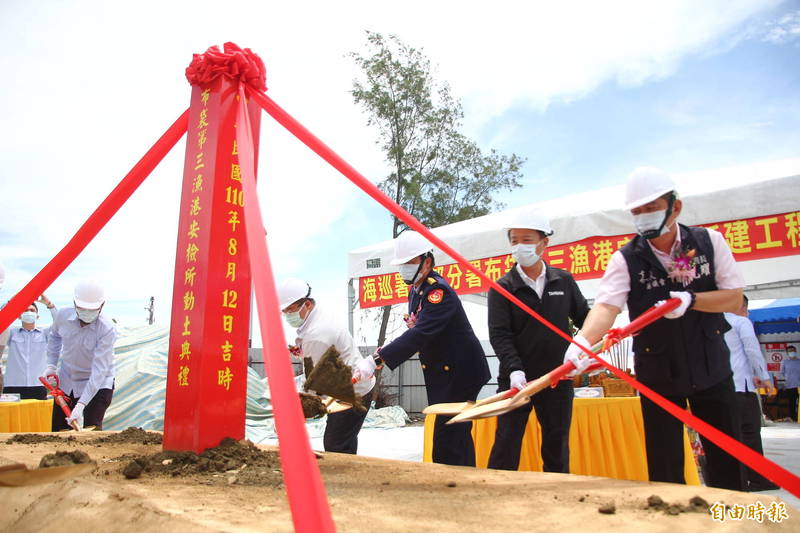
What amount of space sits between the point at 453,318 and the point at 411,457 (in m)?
3.91

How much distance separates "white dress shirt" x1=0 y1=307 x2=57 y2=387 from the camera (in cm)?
670

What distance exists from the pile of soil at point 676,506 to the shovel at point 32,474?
177 cm

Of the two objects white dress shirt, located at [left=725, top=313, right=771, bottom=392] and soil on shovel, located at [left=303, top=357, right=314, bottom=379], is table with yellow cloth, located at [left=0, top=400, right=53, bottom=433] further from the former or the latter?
white dress shirt, located at [left=725, top=313, right=771, bottom=392]

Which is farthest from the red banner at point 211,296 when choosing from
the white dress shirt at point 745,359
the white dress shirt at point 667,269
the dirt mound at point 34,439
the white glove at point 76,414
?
the white dress shirt at point 745,359

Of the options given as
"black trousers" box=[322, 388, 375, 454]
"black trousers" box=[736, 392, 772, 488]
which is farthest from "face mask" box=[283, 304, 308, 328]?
"black trousers" box=[736, 392, 772, 488]

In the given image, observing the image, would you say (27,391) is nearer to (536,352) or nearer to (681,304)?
(536,352)

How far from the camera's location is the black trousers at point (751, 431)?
4.50m

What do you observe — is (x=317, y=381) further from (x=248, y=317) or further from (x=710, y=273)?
(x=710, y=273)

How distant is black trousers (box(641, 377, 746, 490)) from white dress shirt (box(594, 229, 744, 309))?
387mm

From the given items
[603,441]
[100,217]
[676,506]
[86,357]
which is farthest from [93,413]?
[676,506]

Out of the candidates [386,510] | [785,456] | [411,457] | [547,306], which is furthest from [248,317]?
[785,456]

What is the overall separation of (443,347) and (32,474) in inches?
82.5

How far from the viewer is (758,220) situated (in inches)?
171

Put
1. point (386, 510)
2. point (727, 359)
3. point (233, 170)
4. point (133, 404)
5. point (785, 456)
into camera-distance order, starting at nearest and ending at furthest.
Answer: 1. point (386, 510)
2. point (727, 359)
3. point (233, 170)
4. point (785, 456)
5. point (133, 404)
